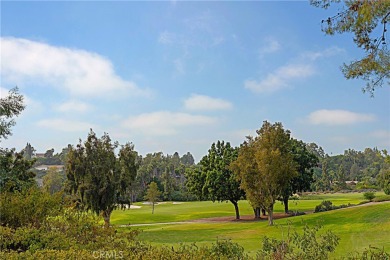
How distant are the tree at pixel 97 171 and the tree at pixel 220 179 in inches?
377

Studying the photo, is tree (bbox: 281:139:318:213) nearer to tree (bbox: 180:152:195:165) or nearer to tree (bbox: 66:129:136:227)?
tree (bbox: 66:129:136:227)

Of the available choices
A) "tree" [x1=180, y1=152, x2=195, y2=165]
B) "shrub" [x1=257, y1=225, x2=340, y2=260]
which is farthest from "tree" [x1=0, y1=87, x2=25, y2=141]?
"tree" [x1=180, y1=152, x2=195, y2=165]

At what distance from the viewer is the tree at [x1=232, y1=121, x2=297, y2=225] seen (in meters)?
26.8

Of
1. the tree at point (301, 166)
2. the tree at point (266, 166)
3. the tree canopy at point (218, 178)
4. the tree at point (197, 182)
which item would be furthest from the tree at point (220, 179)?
the tree at point (266, 166)

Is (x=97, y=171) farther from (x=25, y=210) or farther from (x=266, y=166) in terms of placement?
(x=25, y=210)

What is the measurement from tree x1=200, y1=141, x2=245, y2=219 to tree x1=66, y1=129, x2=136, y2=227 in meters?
9.58

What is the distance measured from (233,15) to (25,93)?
37.7 feet

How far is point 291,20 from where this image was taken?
11.0 meters

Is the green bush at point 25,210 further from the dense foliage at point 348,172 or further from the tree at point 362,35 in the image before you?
the dense foliage at point 348,172

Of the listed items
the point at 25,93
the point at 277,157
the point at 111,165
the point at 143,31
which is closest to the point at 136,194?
the point at 111,165

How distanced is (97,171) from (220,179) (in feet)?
41.3

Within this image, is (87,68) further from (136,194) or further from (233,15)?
(136,194)

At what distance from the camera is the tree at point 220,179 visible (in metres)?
35.8

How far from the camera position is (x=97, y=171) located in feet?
92.3
